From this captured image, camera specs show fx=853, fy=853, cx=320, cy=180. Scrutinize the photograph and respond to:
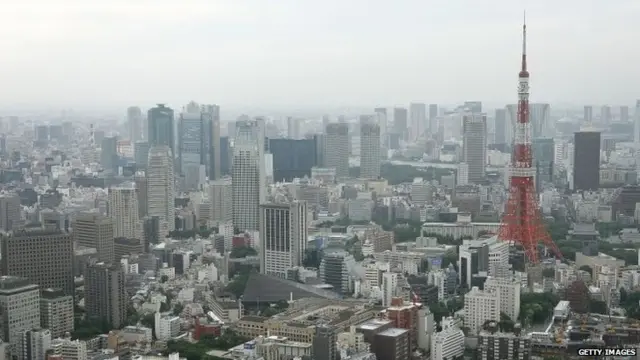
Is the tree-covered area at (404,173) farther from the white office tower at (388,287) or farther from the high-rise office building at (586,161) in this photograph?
the white office tower at (388,287)

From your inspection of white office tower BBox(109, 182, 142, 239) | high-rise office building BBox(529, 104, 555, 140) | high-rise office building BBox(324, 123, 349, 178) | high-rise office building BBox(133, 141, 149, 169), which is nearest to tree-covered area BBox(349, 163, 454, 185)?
high-rise office building BBox(324, 123, 349, 178)

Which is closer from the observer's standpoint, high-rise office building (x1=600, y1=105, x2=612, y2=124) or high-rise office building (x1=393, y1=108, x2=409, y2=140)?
high-rise office building (x1=600, y1=105, x2=612, y2=124)

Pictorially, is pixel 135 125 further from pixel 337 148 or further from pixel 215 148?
pixel 337 148

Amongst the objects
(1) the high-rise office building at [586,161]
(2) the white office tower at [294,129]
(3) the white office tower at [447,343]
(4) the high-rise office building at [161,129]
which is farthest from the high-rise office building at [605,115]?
(4) the high-rise office building at [161,129]

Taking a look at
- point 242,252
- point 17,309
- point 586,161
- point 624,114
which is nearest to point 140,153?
point 242,252

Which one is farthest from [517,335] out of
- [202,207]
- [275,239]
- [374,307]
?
[202,207]

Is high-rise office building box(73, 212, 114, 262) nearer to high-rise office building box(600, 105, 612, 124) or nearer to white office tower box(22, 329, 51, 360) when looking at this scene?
white office tower box(22, 329, 51, 360)

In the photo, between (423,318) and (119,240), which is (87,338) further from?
(119,240)
